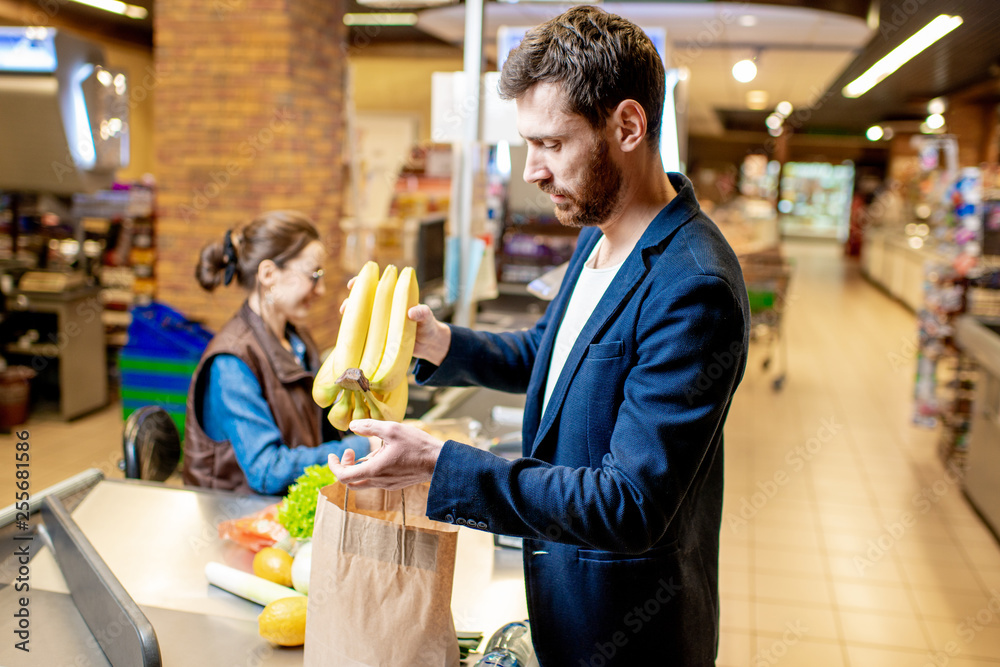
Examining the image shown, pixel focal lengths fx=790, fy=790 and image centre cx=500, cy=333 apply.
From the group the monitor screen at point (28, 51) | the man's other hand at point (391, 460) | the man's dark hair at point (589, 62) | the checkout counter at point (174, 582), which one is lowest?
the checkout counter at point (174, 582)

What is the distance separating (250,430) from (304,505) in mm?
602

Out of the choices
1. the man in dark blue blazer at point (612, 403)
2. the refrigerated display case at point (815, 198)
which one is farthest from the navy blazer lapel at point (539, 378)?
the refrigerated display case at point (815, 198)

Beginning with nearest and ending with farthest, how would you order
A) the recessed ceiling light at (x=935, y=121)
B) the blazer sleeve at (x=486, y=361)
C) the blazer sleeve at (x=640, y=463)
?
the blazer sleeve at (x=640, y=463)
the blazer sleeve at (x=486, y=361)
the recessed ceiling light at (x=935, y=121)

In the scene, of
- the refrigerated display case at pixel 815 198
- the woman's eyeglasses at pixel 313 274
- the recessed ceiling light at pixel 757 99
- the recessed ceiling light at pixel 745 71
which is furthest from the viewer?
the refrigerated display case at pixel 815 198

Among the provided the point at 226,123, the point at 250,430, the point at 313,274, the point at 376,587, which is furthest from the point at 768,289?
the point at 376,587

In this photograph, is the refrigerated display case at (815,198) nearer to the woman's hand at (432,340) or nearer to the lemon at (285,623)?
the woman's hand at (432,340)

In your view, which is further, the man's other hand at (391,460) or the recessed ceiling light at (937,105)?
the recessed ceiling light at (937,105)

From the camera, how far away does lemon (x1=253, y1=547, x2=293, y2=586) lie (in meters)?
1.64

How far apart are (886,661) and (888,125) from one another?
1929cm

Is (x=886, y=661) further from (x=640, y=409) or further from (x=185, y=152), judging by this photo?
(x=185, y=152)

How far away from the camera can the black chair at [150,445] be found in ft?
7.57

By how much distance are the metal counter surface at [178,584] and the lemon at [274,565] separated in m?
0.07

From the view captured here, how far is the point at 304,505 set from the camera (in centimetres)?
166

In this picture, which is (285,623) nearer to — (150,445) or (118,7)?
(150,445)
